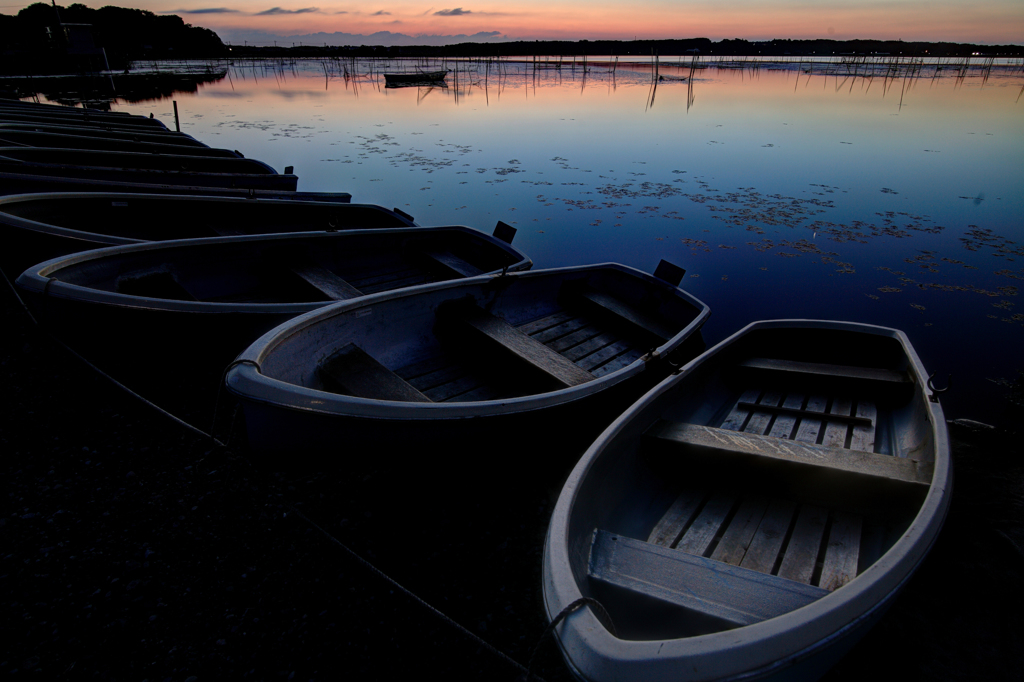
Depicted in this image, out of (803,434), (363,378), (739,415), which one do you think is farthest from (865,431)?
(363,378)

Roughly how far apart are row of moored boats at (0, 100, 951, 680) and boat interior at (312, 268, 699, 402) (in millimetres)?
25

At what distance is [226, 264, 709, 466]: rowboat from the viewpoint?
286cm

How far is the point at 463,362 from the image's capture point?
15.0ft

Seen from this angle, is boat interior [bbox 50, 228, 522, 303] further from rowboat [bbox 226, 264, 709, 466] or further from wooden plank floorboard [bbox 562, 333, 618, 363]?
wooden plank floorboard [bbox 562, 333, 618, 363]

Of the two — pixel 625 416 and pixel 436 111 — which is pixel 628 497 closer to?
pixel 625 416

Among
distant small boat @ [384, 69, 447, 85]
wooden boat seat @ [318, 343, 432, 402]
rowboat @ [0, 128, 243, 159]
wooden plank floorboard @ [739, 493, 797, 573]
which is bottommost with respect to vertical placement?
wooden plank floorboard @ [739, 493, 797, 573]

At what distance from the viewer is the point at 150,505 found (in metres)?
3.47

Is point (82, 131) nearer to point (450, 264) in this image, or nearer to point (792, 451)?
point (450, 264)

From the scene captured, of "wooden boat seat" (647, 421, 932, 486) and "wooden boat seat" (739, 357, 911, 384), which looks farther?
"wooden boat seat" (739, 357, 911, 384)

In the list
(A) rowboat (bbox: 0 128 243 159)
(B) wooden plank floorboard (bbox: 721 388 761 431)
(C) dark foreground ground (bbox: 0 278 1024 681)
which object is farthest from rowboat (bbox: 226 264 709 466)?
(A) rowboat (bbox: 0 128 243 159)

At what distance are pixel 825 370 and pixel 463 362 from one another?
3.20 meters

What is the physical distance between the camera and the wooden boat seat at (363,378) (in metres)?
3.30

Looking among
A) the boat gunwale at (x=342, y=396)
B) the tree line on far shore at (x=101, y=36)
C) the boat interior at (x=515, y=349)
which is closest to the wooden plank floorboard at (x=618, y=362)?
the boat interior at (x=515, y=349)

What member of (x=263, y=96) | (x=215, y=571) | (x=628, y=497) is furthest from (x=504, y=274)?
(x=263, y=96)
